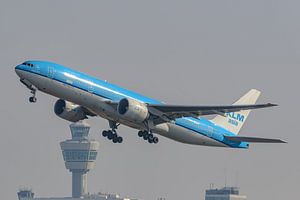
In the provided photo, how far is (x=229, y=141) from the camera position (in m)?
121

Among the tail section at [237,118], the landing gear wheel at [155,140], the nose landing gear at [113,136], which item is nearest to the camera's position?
the landing gear wheel at [155,140]

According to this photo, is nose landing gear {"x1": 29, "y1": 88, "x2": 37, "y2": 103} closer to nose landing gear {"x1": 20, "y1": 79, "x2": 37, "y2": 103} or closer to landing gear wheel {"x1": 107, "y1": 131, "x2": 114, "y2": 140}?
nose landing gear {"x1": 20, "y1": 79, "x2": 37, "y2": 103}

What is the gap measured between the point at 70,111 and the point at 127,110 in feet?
28.1

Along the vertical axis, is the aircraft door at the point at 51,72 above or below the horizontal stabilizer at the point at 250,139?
above

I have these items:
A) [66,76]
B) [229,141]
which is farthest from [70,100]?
[229,141]

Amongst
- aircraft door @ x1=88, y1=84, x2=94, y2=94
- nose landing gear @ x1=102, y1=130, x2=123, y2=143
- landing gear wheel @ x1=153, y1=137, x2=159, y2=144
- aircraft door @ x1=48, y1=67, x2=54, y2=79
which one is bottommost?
landing gear wheel @ x1=153, y1=137, x2=159, y2=144

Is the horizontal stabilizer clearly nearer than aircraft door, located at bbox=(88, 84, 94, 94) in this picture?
No

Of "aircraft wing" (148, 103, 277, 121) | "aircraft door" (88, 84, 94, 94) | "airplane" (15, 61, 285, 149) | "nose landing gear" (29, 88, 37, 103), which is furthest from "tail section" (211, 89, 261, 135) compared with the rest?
"nose landing gear" (29, 88, 37, 103)

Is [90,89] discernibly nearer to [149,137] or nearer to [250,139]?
[149,137]

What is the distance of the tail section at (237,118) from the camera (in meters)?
123

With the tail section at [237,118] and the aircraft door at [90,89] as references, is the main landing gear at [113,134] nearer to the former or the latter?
the aircraft door at [90,89]

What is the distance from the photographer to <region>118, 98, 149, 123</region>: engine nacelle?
10719cm

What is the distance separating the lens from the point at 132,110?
107500mm

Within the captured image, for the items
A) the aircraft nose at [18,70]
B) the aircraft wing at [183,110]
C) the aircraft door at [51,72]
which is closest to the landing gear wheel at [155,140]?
the aircraft wing at [183,110]
